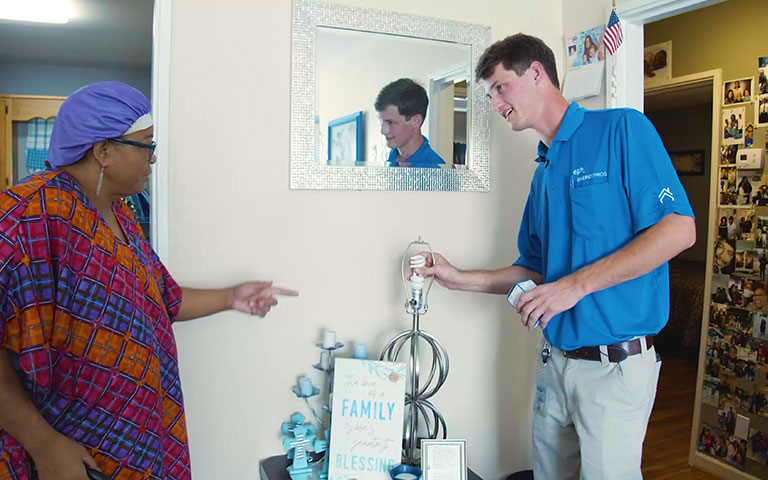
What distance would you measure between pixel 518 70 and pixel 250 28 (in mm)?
794

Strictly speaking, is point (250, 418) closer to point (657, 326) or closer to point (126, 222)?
point (126, 222)

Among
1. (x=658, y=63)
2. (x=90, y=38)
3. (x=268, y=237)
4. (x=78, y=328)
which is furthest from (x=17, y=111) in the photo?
(x=78, y=328)

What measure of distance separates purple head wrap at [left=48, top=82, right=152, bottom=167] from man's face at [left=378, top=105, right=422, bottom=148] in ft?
2.93

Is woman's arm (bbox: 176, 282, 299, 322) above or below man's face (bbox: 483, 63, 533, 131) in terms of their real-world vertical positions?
below

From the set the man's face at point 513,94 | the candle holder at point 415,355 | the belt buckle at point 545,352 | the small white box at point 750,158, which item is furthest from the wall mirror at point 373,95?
the small white box at point 750,158

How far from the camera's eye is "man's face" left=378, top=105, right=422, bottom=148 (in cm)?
A: 195

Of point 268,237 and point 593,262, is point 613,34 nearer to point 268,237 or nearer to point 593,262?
point 593,262

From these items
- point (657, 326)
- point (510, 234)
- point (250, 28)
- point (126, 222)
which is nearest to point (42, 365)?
point (126, 222)

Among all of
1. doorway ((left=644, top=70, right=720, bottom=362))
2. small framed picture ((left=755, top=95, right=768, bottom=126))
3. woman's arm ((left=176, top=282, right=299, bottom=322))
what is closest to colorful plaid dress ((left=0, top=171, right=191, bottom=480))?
woman's arm ((left=176, top=282, right=299, bottom=322))

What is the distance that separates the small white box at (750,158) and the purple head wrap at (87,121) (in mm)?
2868

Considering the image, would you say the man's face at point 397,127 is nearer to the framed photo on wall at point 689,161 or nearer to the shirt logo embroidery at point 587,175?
the shirt logo embroidery at point 587,175

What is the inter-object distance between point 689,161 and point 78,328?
6.66m

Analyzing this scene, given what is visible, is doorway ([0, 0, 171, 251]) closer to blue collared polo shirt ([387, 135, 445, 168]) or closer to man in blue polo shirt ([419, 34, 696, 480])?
blue collared polo shirt ([387, 135, 445, 168])

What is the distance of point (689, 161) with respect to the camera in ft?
21.2
